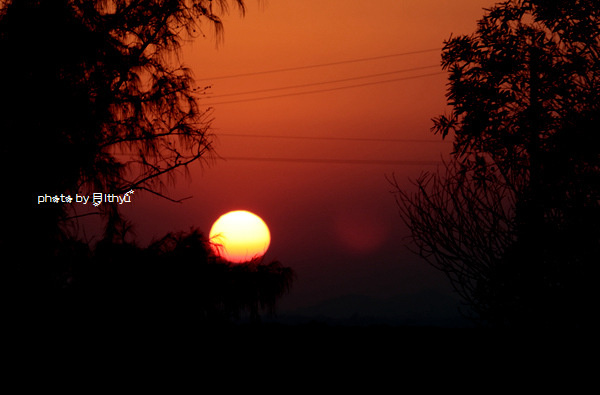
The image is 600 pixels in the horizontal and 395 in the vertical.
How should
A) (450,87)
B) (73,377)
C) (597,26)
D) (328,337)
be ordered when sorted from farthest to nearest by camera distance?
(328,337) → (450,87) → (597,26) → (73,377)

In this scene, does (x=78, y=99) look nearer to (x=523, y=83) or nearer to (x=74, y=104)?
(x=74, y=104)

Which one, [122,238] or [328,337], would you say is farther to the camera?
[328,337]

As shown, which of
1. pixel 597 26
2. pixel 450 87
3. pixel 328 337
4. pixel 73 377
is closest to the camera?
pixel 73 377

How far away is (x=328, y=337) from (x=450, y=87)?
4502 millimetres

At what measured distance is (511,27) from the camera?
11336 millimetres

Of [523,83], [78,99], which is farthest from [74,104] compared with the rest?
[523,83]

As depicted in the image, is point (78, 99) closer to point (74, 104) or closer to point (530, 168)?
point (74, 104)

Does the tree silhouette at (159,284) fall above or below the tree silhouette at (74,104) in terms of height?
below

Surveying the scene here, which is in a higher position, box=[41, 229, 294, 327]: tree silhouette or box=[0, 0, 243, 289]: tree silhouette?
box=[0, 0, 243, 289]: tree silhouette

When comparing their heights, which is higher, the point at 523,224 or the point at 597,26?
the point at 597,26

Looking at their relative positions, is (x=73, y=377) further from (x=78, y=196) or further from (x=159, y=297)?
(x=78, y=196)

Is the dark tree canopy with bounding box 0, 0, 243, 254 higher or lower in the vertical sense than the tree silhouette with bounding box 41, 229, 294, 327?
higher

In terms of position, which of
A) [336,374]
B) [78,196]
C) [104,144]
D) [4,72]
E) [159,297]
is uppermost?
[4,72]

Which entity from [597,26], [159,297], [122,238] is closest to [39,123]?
[122,238]
